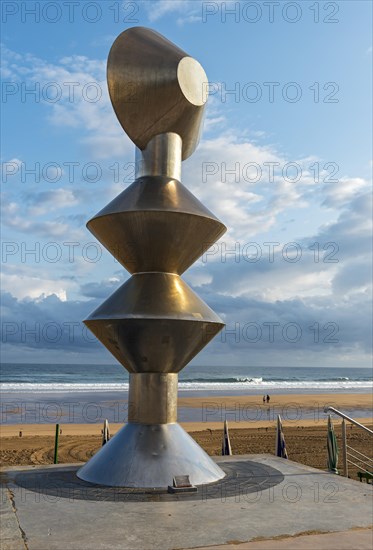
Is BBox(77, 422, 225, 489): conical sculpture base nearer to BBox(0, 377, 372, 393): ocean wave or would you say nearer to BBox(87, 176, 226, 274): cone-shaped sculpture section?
BBox(87, 176, 226, 274): cone-shaped sculpture section

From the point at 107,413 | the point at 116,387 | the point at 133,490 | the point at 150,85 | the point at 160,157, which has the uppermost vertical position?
the point at 150,85

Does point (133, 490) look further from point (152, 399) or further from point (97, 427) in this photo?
point (97, 427)

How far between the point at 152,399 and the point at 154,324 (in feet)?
4.45

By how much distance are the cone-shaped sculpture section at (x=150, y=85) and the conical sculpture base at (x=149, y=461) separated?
5.08m

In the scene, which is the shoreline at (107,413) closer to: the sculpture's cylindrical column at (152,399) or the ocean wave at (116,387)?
the ocean wave at (116,387)

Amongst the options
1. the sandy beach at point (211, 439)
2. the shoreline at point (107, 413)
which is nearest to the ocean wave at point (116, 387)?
the shoreline at point (107, 413)

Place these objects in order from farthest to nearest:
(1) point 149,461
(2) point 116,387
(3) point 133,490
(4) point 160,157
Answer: (2) point 116,387
(4) point 160,157
(1) point 149,461
(3) point 133,490

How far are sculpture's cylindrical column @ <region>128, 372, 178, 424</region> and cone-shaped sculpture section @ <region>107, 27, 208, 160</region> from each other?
13.7 feet

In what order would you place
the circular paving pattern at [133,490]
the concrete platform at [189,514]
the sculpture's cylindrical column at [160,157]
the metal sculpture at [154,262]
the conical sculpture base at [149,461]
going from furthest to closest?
the sculpture's cylindrical column at [160,157] < the metal sculpture at [154,262] < the conical sculpture base at [149,461] < the circular paving pattern at [133,490] < the concrete platform at [189,514]

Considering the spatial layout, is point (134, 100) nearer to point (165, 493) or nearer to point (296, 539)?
point (165, 493)

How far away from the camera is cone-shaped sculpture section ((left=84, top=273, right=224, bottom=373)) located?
933 centimetres

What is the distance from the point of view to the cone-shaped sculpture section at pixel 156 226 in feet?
31.4

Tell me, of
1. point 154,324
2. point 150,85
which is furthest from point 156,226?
point 150,85

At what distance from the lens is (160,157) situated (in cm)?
1031
